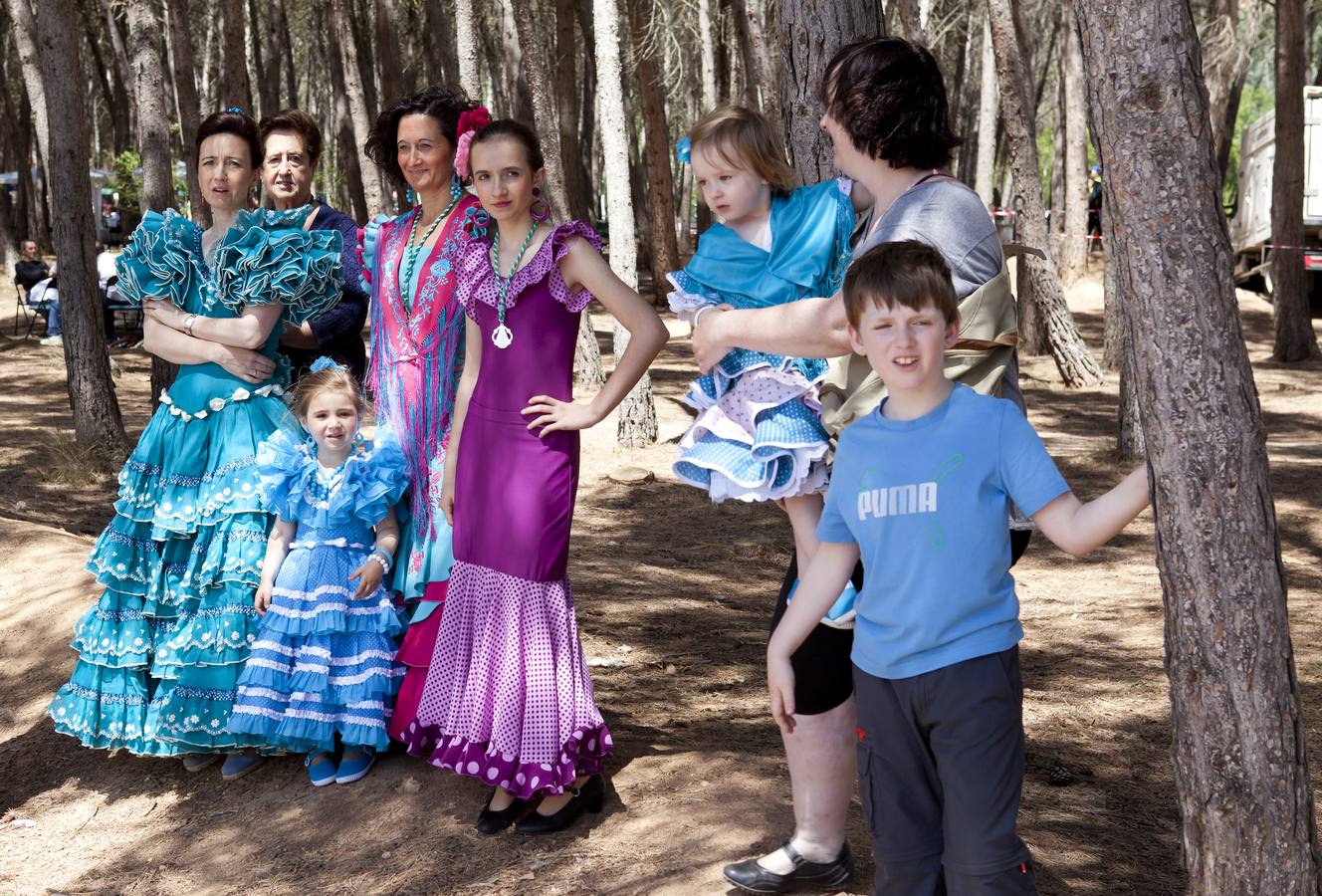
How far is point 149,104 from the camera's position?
8.77m

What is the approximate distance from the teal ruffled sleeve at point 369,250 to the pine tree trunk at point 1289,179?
1106 centimetres

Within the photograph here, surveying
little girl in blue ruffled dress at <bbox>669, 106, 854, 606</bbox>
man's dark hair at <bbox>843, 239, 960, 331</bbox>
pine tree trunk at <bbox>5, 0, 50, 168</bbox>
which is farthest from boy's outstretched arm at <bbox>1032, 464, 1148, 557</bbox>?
pine tree trunk at <bbox>5, 0, 50, 168</bbox>

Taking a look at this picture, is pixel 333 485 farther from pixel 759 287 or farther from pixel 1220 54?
pixel 1220 54

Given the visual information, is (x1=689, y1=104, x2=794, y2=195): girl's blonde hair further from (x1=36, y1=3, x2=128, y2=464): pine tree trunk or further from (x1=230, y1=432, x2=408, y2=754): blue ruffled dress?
(x1=36, y1=3, x2=128, y2=464): pine tree trunk

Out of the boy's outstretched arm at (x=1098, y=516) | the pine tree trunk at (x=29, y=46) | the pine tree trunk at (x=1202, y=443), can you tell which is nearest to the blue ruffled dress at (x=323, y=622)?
the boy's outstretched arm at (x=1098, y=516)

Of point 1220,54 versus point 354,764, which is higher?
point 1220,54

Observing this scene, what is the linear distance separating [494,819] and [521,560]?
28.4 inches

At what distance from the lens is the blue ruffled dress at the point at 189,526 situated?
4.21 m

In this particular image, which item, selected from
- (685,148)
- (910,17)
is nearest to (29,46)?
(910,17)

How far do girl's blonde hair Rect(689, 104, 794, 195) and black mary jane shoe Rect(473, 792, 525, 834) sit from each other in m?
1.91

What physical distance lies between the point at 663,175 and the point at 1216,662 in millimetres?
16100

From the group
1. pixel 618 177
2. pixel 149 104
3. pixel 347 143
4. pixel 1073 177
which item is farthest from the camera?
pixel 347 143

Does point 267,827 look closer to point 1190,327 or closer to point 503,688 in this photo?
point 503,688

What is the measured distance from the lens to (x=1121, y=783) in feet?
14.3
